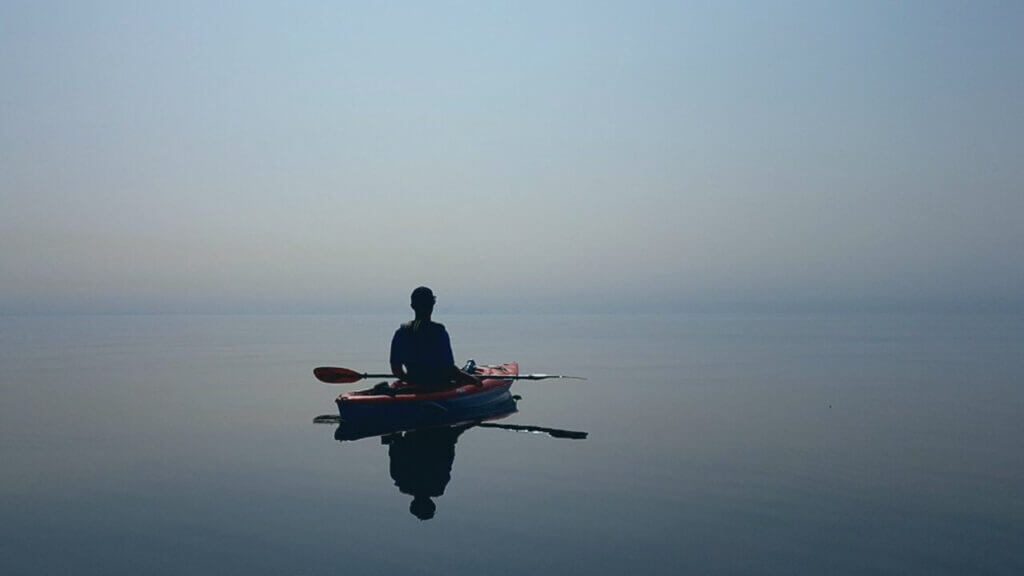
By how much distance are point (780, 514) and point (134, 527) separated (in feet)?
27.3

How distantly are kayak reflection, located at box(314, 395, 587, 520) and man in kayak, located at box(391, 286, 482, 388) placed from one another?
101 centimetres

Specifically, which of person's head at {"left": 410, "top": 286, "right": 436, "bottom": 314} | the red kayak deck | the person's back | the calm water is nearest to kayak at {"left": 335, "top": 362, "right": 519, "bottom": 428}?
the red kayak deck

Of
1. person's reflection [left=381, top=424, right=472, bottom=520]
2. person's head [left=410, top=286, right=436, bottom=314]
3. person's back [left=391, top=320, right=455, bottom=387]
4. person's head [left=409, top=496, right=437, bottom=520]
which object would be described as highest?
person's head [left=410, top=286, right=436, bottom=314]

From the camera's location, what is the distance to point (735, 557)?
834 centimetres

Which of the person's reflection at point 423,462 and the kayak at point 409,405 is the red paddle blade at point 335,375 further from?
the person's reflection at point 423,462

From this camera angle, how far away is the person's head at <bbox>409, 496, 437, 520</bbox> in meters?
10.2

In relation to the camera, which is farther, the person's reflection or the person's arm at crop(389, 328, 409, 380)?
the person's arm at crop(389, 328, 409, 380)

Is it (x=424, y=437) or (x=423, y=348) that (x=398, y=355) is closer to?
(x=423, y=348)

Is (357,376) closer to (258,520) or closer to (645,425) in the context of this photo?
(645,425)

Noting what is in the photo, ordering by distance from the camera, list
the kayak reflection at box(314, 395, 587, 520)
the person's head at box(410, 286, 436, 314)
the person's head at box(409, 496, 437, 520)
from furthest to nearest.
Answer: the person's head at box(410, 286, 436, 314), the kayak reflection at box(314, 395, 587, 520), the person's head at box(409, 496, 437, 520)

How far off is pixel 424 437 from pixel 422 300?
2984 mm

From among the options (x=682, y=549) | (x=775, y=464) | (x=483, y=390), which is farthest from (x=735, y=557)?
(x=483, y=390)

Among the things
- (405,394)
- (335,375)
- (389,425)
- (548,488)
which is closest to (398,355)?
(405,394)

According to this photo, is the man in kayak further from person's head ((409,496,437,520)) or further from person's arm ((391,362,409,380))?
person's head ((409,496,437,520))
